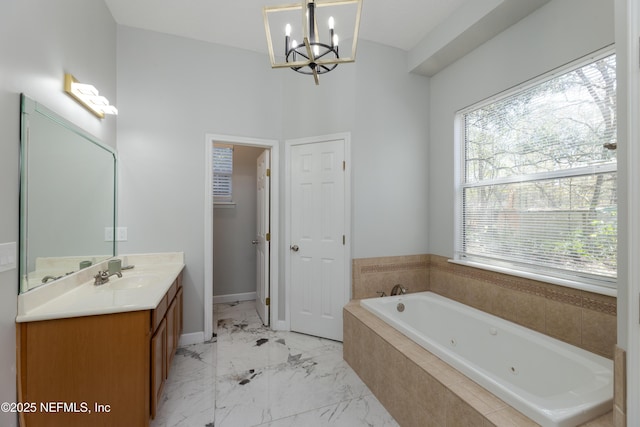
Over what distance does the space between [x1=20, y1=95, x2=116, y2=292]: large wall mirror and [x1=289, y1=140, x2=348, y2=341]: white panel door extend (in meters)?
1.68

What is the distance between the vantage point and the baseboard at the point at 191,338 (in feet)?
9.04

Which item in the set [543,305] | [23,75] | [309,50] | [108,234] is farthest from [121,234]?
[543,305]

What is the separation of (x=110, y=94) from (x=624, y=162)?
3385 mm

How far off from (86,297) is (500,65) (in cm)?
334

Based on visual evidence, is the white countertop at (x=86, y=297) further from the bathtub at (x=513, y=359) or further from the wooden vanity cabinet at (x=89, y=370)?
the bathtub at (x=513, y=359)

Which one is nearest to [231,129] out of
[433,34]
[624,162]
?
[433,34]

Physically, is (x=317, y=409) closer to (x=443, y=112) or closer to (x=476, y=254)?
(x=476, y=254)

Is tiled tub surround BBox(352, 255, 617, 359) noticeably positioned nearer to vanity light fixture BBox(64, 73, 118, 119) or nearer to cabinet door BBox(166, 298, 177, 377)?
cabinet door BBox(166, 298, 177, 377)

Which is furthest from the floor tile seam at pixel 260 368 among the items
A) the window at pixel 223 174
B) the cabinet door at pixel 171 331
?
the window at pixel 223 174

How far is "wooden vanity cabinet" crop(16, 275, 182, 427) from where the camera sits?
1.34 m

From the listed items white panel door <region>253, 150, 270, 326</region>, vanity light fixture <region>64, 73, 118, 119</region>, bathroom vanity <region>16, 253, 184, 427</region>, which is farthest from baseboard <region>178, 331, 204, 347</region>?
vanity light fixture <region>64, 73, 118, 119</region>

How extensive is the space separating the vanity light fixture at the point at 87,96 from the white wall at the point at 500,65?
297cm

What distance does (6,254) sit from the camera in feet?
4.16

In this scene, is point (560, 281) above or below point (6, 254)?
below
